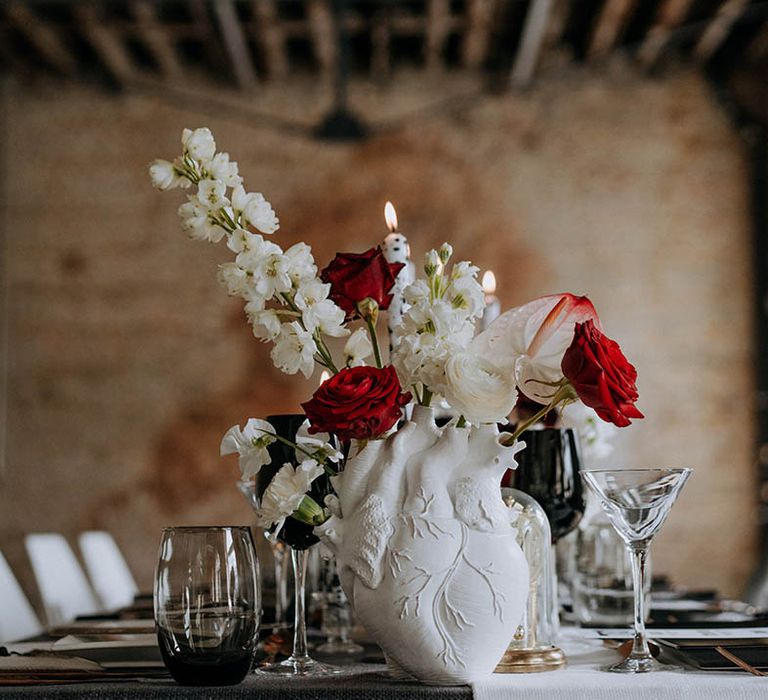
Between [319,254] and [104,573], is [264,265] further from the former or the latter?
[319,254]

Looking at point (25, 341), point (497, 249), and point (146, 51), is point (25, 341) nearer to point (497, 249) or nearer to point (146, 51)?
point (146, 51)

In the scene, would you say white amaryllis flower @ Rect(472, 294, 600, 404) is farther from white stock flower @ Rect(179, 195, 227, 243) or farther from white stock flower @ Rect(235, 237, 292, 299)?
white stock flower @ Rect(179, 195, 227, 243)

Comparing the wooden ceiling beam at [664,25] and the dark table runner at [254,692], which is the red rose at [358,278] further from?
the wooden ceiling beam at [664,25]

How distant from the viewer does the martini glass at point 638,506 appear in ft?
4.53

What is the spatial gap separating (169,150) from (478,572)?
227 inches

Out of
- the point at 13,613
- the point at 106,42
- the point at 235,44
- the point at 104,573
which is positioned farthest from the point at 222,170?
the point at 106,42

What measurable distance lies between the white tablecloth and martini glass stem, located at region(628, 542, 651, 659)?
0.17ft

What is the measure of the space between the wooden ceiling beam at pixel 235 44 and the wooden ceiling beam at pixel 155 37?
0.38m

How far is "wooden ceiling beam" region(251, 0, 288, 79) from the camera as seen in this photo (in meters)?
5.81

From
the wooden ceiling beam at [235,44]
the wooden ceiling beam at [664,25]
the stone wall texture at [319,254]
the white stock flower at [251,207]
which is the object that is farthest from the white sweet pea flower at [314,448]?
the wooden ceiling beam at [664,25]

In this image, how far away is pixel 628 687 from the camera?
124cm

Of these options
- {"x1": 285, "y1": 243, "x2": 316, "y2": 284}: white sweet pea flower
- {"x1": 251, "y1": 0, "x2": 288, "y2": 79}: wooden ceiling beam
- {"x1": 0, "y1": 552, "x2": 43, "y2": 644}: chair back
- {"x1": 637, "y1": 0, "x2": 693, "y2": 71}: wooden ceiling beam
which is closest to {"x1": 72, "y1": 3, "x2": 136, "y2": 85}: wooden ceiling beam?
{"x1": 251, "y1": 0, "x2": 288, "y2": 79}: wooden ceiling beam

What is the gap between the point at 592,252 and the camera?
647 cm

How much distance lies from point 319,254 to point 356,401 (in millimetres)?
5257
